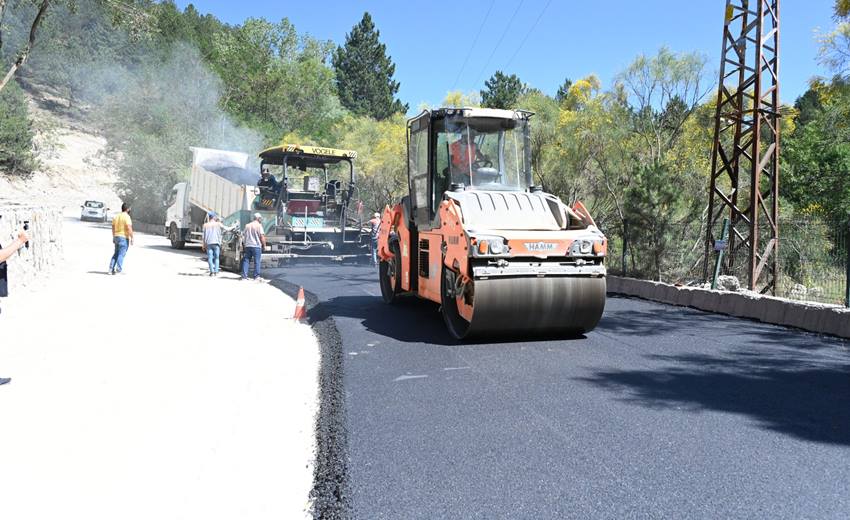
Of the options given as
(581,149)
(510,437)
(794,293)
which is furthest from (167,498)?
(581,149)

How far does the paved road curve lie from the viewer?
11.6 feet

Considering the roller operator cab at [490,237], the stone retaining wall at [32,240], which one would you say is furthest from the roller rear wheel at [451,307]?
the stone retaining wall at [32,240]

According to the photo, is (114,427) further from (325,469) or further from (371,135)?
(371,135)

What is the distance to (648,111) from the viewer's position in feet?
67.6

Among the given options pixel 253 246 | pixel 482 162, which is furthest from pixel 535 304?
pixel 253 246

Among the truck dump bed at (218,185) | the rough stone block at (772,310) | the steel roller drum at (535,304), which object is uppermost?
the truck dump bed at (218,185)

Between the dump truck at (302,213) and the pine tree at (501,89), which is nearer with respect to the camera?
the dump truck at (302,213)

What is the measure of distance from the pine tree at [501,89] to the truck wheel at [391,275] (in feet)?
137

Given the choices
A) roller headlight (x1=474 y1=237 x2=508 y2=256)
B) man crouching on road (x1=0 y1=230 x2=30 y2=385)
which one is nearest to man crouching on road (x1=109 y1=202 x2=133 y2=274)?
man crouching on road (x1=0 y1=230 x2=30 y2=385)

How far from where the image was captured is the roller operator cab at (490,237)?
6902 millimetres

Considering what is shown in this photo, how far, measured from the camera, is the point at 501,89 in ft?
178

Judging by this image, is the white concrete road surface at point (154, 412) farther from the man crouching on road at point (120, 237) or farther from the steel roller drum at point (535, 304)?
the man crouching on road at point (120, 237)

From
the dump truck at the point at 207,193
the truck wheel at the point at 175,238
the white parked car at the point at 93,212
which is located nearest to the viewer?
the dump truck at the point at 207,193

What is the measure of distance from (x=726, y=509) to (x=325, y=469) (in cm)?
216
